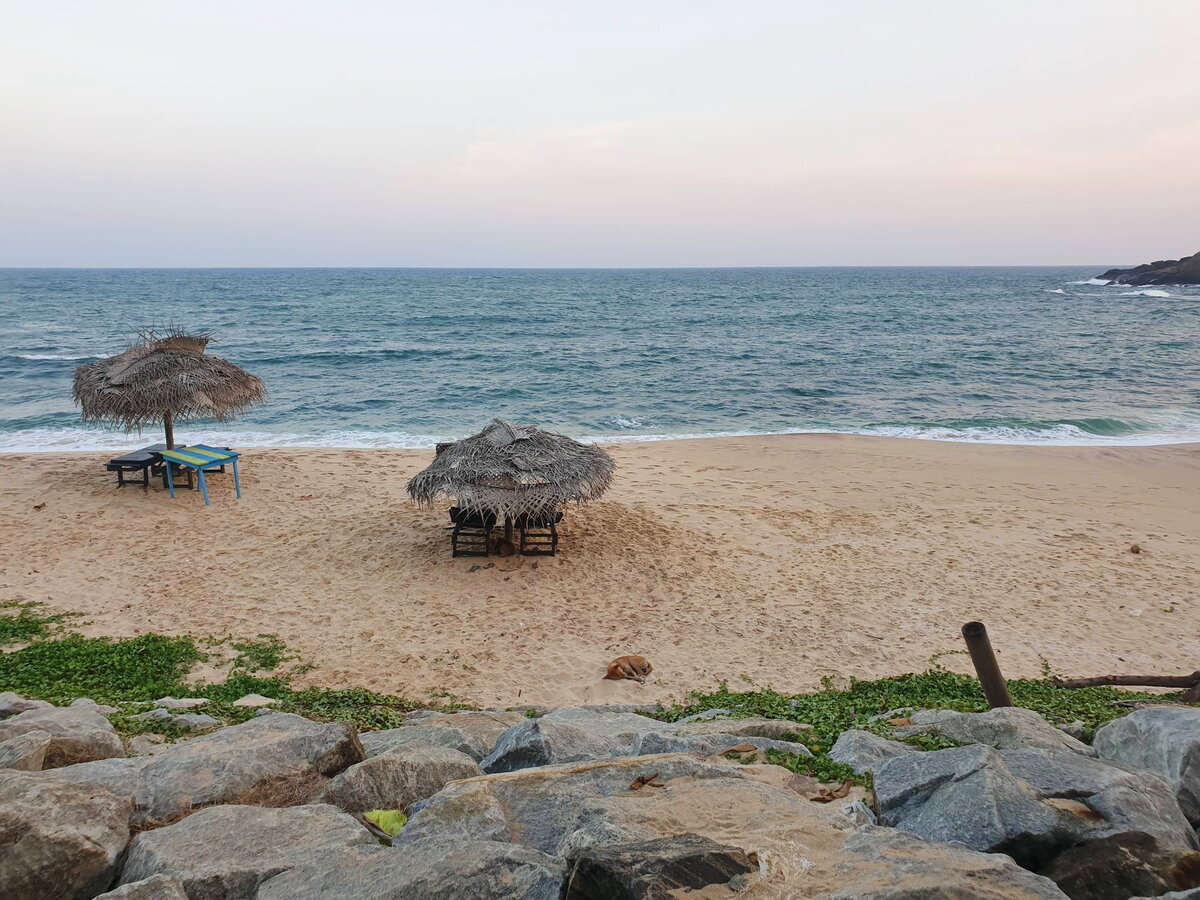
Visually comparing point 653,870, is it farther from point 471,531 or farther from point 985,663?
point 471,531

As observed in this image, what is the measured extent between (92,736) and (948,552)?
10654mm

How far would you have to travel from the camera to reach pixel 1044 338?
42.5 m

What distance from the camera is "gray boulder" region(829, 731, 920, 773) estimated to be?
15.4 feet

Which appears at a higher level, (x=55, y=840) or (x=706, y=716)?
(x=55, y=840)

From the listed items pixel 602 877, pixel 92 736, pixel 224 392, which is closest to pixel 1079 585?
pixel 602 877

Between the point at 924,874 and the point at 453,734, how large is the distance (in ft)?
10.8

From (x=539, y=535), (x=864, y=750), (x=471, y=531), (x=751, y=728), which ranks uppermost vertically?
(x=864, y=750)

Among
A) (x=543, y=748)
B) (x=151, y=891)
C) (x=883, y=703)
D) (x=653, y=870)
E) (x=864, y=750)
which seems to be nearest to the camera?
(x=653, y=870)

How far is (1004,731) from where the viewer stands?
4863mm

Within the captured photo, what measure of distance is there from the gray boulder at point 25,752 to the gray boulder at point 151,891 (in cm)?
148

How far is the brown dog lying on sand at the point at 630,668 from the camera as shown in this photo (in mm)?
7906

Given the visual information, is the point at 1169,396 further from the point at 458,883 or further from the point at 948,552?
the point at 458,883

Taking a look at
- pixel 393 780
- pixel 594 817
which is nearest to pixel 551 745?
pixel 393 780

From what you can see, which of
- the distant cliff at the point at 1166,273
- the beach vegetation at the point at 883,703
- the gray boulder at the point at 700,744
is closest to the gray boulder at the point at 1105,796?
the beach vegetation at the point at 883,703
